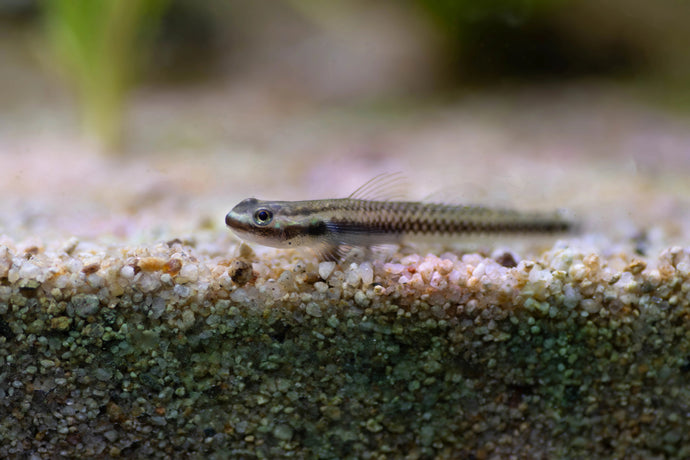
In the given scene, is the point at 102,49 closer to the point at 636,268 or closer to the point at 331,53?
the point at 331,53

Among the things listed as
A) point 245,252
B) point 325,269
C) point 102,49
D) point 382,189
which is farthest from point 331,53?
point 325,269

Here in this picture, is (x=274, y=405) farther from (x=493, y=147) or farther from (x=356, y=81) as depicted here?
(x=356, y=81)

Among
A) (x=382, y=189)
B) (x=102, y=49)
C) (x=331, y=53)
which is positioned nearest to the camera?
(x=382, y=189)

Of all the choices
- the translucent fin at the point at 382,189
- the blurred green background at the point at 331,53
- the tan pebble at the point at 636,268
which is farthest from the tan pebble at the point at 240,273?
the blurred green background at the point at 331,53

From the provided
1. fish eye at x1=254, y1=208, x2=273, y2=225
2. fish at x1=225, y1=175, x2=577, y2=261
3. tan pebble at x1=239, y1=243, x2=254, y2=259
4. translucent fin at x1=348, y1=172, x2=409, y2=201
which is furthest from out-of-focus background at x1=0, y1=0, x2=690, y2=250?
fish eye at x1=254, y1=208, x2=273, y2=225

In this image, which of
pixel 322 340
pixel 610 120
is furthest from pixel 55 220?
pixel 610 120

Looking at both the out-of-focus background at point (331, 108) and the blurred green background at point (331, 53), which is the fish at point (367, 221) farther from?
the blurred green background at point (331, 53)
